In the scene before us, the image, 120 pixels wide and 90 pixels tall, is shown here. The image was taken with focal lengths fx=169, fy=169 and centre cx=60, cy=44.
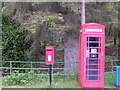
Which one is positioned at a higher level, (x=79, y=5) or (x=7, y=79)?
(x=79, y=5)

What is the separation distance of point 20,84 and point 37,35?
8.83 feet

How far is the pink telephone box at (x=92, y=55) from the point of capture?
21.9ft

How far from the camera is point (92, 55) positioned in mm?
6824

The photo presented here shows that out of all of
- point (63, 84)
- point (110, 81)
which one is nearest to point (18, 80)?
point (63, 84)

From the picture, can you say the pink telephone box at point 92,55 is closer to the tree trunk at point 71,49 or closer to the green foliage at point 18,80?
the green foliage at point 18,80

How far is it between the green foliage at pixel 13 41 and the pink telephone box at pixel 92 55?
166 inches

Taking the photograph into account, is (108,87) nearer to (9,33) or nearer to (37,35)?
(37,35)

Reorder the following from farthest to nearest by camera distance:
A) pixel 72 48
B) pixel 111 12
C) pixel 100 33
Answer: pixel 72 48, pixel 111 12, pixel 100 33

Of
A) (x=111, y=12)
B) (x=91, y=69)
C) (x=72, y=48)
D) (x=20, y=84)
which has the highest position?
(x=111, y=12)

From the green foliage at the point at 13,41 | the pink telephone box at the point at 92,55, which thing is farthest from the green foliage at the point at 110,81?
the green foliage at the point at 13,41

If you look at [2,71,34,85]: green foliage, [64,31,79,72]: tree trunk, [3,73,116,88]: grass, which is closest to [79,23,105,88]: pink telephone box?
[3,73,116,88]: grass

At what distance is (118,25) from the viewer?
8.53 meters

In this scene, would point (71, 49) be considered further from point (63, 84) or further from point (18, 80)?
point (18, 80)

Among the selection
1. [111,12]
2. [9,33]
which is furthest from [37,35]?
[111,12]
